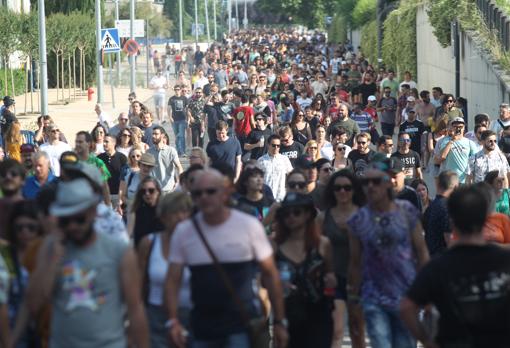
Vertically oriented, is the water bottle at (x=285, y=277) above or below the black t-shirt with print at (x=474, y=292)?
below

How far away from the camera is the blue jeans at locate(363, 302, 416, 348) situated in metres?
8.65

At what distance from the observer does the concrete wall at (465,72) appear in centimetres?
2645

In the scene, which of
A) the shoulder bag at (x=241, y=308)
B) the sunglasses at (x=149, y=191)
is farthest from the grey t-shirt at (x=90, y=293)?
the sunglasses at (x=149, y=191)

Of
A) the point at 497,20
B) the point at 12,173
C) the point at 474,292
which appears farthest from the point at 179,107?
the point at 474,292

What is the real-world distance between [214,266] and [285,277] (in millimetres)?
1344

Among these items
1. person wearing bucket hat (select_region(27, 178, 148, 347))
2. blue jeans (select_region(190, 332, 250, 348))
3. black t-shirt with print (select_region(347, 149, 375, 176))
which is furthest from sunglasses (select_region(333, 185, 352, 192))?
black t-shirt with print (select_region(347, 149, 375, 176))

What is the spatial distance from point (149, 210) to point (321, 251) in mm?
2213

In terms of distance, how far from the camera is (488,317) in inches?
253

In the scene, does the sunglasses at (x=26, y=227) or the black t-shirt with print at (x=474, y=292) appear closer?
the black t-shirt with print at (x=474, y=292)

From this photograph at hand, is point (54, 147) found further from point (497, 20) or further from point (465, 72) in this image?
point (465, 72)

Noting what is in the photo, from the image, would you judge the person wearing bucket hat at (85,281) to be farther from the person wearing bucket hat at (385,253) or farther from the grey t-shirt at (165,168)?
the grey t-shirt at (165,168)

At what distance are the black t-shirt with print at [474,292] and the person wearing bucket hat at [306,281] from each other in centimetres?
217

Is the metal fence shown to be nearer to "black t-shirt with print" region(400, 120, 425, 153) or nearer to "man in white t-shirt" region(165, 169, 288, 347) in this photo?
"black t-shirt with print" region(400, 120, 425, 153)

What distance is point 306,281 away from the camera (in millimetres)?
8641
